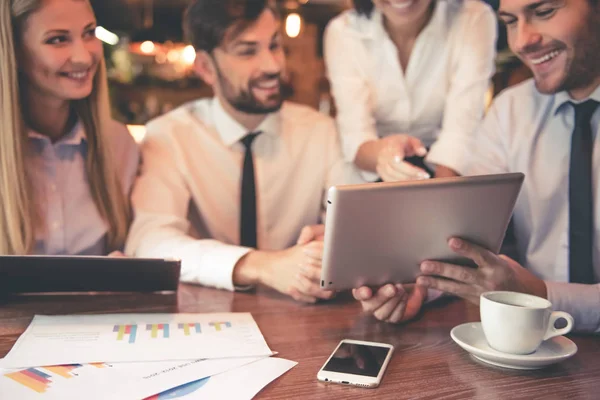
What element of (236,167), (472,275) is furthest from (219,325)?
(236,167)

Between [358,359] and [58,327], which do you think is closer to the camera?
[358,359]

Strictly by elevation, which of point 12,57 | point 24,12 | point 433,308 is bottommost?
point 433,308

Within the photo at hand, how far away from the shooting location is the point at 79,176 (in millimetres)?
1605

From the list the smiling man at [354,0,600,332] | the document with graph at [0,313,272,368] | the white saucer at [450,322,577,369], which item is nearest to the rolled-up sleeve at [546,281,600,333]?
the smiling man at [354,0,600,332]

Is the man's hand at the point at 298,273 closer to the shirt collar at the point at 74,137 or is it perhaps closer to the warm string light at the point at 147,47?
the shirt collar at the point at 74,137

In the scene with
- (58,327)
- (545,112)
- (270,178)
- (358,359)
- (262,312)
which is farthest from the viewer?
(270,178)

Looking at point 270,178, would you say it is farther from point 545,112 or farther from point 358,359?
point 358,359

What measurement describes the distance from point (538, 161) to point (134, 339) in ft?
4.03

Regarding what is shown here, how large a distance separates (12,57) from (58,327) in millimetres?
791

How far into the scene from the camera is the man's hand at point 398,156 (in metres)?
1.57

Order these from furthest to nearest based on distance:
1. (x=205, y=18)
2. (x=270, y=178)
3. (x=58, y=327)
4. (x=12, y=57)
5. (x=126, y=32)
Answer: (x=126, y=32), (x=270, y=178), (x=205, y=18), (x=12, y=57), (x=58, y=327)

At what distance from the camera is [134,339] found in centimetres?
95

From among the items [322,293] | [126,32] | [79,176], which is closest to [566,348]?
[322,293]

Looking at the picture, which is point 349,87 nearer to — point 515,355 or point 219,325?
point 219,325
